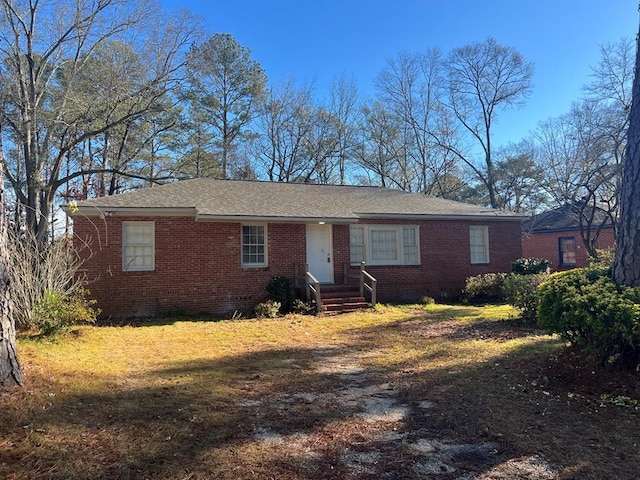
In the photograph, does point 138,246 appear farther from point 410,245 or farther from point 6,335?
point 410,245

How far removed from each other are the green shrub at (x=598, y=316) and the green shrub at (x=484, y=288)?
903 centimetres

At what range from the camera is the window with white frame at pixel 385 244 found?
14414 millimetres

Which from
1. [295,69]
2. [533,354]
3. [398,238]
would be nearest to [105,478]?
[533,354]

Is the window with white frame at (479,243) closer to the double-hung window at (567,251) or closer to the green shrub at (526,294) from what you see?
the green shrub at (526,294)

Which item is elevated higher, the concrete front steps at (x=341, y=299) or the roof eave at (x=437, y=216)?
the roof eave at (x=437, y=216)

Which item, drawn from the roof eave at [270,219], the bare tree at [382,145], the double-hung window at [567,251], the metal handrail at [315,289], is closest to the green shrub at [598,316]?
the metal handrail at [315,289]

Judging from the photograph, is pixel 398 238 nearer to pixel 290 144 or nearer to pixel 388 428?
pixel 388 428

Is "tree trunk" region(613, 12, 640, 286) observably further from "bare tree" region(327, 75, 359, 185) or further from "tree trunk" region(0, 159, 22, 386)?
"bare tree" region(327, 75, 359, 185)

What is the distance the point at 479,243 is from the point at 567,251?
10591 millimetres

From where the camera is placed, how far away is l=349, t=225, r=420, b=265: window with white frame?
14.4m

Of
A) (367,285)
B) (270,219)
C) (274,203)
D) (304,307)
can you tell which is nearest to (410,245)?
(367,285)

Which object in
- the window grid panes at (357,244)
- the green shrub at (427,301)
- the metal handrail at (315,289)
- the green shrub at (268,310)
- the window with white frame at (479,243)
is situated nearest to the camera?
the green shrub at (268,310)

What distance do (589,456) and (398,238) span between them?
38.2ft

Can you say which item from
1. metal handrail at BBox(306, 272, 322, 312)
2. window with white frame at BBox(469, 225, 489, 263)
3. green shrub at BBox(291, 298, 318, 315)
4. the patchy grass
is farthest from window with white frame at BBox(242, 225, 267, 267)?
window with white frame at BBox(469, 225, 489, 263)
